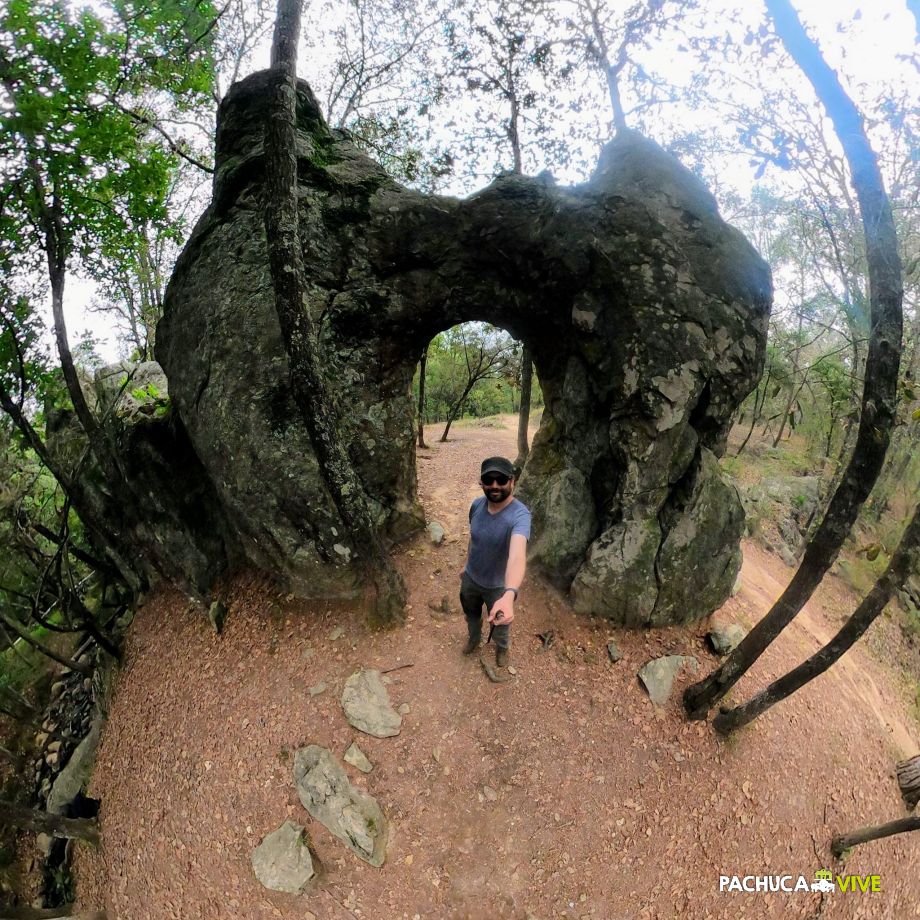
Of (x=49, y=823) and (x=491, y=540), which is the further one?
(x=49, y=823)

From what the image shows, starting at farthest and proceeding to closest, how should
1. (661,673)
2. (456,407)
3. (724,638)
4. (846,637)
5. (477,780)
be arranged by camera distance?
(456,407) → (724,638) → (661,673) → (477,780) → (846,637)

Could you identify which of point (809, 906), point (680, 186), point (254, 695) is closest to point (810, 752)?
point (809, 906)

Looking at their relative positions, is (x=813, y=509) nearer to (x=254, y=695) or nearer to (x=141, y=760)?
(x=254, y=695)

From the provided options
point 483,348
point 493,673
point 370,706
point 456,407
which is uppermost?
point 483,348

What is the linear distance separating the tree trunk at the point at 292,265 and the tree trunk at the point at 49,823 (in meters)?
5.03

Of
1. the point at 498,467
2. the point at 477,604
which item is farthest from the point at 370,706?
the point at 498,467

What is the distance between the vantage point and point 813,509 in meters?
15.5

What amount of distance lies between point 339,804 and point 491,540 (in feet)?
10.4

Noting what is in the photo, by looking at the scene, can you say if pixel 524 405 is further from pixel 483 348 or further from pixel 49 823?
pixel 49 823

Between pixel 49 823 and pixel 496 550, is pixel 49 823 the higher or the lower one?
the lower one

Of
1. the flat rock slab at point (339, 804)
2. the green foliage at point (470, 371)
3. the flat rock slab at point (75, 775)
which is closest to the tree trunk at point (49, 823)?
the flat rock slab at point (75, 775)

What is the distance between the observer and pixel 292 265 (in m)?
4.84

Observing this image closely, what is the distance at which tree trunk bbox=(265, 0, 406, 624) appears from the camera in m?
4.73
